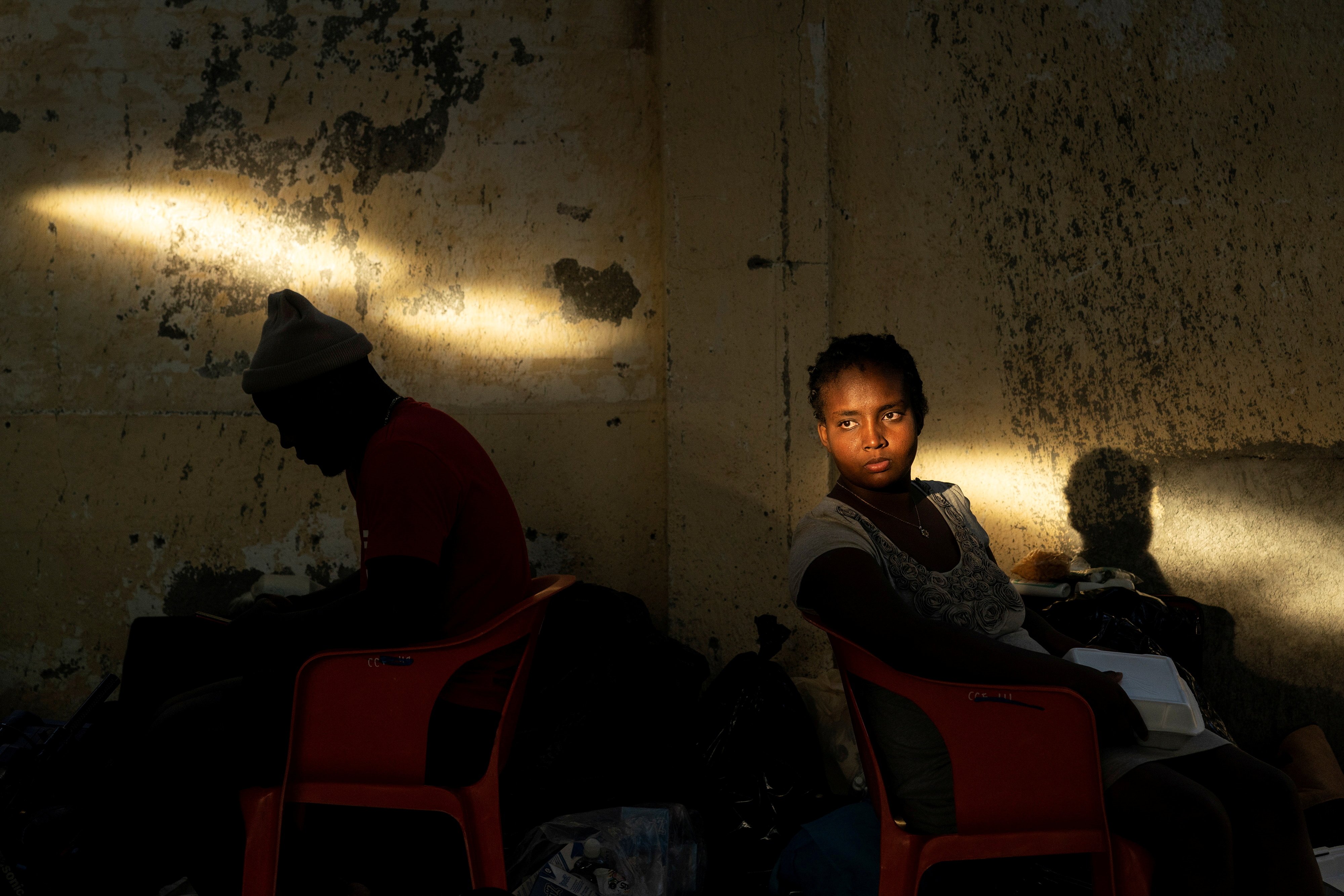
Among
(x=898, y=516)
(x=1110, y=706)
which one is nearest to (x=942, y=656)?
(x=1110, y=706)

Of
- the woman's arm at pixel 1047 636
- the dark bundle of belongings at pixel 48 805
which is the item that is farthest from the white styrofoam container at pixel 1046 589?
the dark bundle of belongings at pixel 48 805

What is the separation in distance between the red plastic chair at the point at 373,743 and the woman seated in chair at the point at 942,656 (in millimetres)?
794

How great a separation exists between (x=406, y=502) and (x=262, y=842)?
2.38 ft

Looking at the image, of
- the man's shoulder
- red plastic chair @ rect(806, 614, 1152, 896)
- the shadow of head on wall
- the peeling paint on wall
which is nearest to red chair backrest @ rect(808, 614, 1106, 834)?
red plastic chair @ rect(806, 614, 1152, 896)

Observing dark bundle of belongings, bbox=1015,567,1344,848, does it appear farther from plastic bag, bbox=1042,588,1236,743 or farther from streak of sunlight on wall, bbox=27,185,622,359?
streak of sunlight on wall, bbox=27,185,622,359

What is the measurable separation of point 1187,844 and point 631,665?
1322 mm

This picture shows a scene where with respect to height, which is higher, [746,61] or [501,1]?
[501,1]

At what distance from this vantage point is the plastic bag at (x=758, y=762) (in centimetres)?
210

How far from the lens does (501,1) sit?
310cm

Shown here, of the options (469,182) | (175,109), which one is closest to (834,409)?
(469,182)

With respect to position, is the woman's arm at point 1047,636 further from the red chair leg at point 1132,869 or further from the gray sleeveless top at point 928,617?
the red chair leg at point 1132,869

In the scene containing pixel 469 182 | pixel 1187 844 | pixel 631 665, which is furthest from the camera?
pixel 469 182

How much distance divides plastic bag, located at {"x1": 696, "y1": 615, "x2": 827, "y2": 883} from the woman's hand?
0.80m

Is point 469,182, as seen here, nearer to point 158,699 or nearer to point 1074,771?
point 158,699
